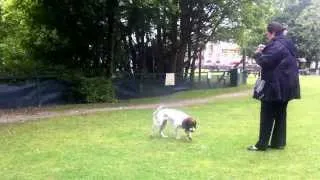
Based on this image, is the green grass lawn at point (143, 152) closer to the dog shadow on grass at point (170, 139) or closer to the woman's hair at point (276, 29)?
the dog shadow on grass at point (170, 139)

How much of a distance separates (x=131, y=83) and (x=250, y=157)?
15.2 m

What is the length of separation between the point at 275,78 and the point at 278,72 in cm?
12

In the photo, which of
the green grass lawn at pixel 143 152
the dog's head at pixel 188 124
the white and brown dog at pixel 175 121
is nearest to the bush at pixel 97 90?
the green grass lawn at pixel 143 152

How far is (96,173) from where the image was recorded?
866cm

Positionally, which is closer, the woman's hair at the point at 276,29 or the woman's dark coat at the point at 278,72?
the woman's dark coat at the point at 278,72

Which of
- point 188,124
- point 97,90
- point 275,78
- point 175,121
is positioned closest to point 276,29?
point 275,78

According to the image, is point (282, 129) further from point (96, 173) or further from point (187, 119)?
point (96, 173)

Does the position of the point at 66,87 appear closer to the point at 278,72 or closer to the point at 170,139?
the point at 170,139

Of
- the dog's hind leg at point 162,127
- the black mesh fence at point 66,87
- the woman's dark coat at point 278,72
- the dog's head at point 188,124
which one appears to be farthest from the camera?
the black mesh fence at point 66,87

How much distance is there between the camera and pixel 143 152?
10500 mm

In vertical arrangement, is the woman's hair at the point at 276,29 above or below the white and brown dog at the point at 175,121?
above

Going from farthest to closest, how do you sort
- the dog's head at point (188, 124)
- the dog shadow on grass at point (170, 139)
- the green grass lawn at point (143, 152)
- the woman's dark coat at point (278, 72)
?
the dog shadow on grass at point (170, 139), the dog's head at point (188, 124), the woman's dark coat at point (278, 72), the green grass lawn at point (143, 152)

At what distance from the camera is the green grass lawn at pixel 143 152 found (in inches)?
346

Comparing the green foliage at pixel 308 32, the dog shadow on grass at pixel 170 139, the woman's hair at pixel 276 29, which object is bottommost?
the dog shadow on grass at pixel 170 139
